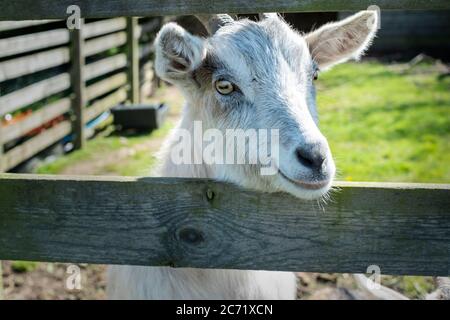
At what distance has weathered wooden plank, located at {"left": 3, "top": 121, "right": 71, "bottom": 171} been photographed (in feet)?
21.3

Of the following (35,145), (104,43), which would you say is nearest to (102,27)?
(104,43)

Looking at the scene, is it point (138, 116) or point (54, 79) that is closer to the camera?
point (54, 79)

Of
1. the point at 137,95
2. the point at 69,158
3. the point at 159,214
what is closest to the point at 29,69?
Result: the point at 69,158

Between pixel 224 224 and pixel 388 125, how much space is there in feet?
24.1

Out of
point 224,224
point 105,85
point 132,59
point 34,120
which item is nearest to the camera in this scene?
point 224,224

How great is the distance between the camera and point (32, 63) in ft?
22.3

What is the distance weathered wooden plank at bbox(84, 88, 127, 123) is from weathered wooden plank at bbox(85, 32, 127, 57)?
92 cm

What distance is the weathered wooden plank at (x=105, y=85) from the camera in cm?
900

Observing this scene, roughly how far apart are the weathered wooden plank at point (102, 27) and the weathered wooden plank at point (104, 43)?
4.6 inches

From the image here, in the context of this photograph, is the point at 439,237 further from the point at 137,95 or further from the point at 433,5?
the point at 137,95

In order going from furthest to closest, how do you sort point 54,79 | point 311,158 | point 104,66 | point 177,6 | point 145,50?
point 145,50, point 104,66, point 54,79, point 311,158, point 177,6

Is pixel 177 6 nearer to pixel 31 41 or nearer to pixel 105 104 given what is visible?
pixel 31 41

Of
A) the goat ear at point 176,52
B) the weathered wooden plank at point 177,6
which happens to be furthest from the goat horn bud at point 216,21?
the weathered wooden plank at point 177,6
